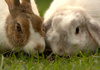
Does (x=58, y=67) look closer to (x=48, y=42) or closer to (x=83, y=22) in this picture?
(x=48, y=42)

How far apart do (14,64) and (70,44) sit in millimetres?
847

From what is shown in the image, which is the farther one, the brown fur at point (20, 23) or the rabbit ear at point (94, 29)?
the rabbit ear at point (94, 29)

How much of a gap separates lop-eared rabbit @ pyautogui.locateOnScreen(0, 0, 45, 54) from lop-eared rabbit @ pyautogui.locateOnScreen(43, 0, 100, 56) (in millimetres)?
200

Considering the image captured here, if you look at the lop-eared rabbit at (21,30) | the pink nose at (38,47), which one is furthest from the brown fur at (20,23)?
the pink nose at (38,47)

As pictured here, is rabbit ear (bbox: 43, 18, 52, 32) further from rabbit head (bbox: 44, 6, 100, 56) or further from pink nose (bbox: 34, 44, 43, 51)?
pink nose (bbox: 34, 44, 43, 51)

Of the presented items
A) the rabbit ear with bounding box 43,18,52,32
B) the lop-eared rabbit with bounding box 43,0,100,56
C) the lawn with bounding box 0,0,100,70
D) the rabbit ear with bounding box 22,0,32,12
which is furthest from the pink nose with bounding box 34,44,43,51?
the rabbit ear with bounding box 22,0,32,12

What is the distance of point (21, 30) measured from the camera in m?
3.31

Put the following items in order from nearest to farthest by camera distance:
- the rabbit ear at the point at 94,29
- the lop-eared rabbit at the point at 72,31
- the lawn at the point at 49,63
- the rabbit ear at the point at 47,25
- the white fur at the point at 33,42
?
the lawn at the point at 49,63 → the white fur at the point at 33,42 → the lop-eared rabbit at the point at 72,31 → the rabbit ear at the point at 94,29 → the rabbit ear at the point at 47,25

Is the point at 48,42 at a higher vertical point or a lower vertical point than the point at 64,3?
lower

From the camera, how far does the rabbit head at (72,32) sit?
3.35m

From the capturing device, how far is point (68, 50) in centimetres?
336

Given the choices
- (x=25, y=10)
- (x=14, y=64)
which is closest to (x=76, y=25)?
(x=25, y=10)

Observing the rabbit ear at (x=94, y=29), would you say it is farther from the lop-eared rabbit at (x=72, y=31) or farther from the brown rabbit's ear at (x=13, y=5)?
the brown rabbit's ear at (x=13, y=5)

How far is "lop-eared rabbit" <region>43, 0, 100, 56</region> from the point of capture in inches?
132
